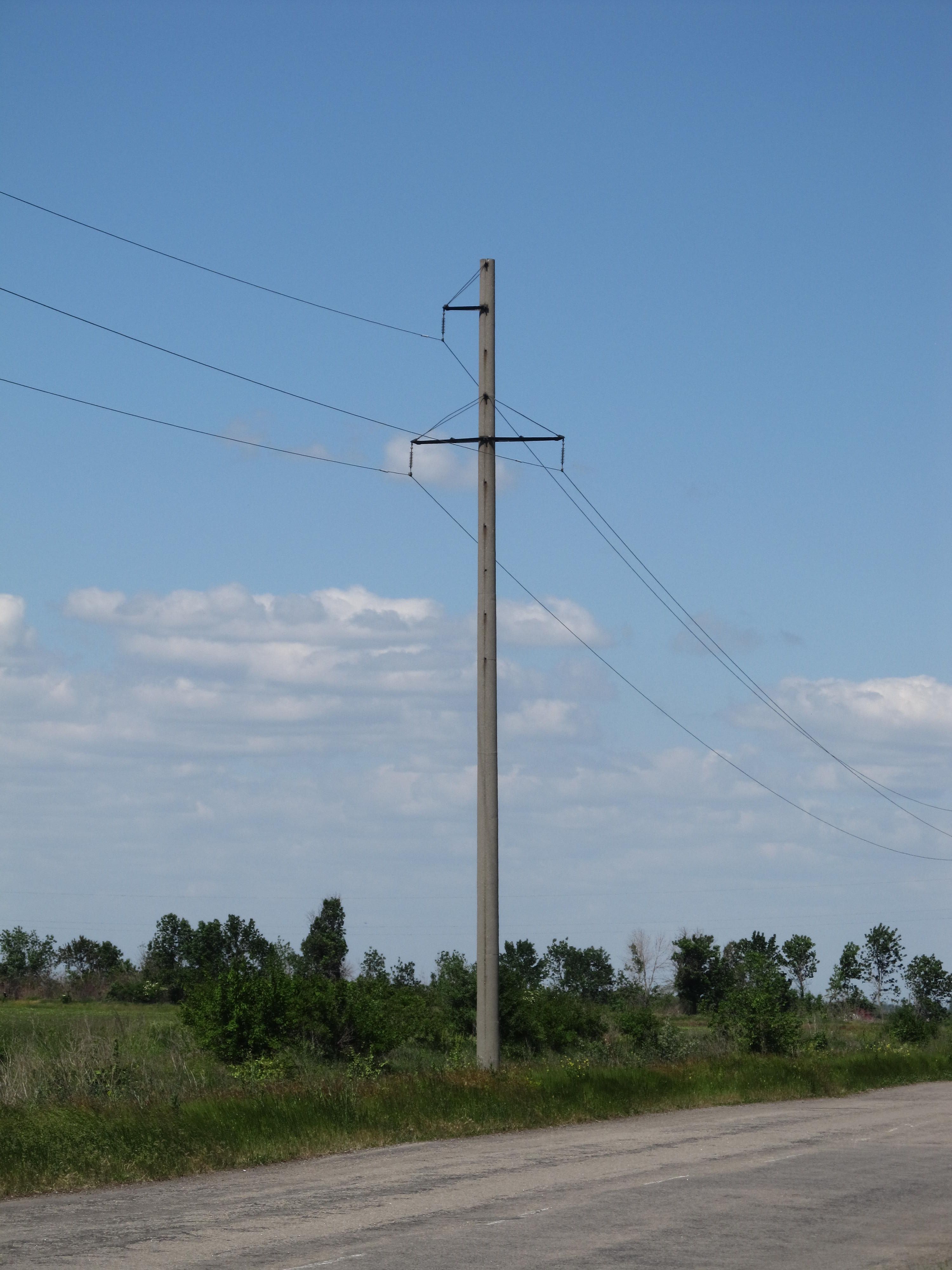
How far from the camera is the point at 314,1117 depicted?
1700 centimetres

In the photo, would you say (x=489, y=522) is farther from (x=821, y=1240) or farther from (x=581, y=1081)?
(x=821, y=1240)

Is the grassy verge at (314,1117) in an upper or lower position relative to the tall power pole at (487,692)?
lower

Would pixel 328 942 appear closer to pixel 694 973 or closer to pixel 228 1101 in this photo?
pixel 694 973

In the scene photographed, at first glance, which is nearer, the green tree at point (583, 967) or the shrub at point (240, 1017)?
the shrub at point (240, 1017)

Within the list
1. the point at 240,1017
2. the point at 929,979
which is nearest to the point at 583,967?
the point at 929,979

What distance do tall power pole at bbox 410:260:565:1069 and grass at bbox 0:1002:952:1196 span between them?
1.11m

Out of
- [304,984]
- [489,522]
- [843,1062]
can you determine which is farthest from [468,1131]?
[843,1062]

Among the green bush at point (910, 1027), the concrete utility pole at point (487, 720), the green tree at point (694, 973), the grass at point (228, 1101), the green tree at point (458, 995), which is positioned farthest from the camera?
the green tree at point (694, 973)

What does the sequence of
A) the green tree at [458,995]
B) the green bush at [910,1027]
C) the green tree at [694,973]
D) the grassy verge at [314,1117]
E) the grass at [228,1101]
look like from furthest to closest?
the green tree at [694,973]
the green bush at [910,1027]
the green tree at [458,995]
the grass at [228,1101]
the grassy verge at [314,1117]

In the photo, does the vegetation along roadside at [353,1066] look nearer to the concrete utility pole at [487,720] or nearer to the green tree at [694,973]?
the concrete utility pole at [487,720]

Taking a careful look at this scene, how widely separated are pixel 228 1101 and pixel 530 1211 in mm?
6046

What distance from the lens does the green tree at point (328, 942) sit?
77188 millimetres

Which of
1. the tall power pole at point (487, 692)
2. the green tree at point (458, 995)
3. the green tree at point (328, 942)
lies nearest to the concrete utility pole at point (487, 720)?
the tall power pole at point (487, 692)

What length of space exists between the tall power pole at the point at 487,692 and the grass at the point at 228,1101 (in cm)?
111
